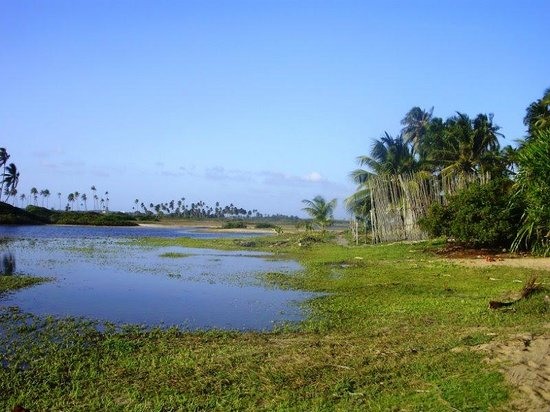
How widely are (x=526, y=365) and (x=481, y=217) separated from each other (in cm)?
2016

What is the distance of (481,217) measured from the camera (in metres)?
25.9

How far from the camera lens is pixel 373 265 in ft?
79.6

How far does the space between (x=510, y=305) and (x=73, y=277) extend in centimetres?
1666

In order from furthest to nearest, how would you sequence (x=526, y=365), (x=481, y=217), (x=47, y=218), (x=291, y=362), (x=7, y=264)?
(x=47, y=218) → (x=481, y=217) → (x=7, y=264) → (x=291, y=362) → (x=526, y=365)

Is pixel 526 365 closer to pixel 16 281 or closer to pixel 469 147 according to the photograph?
pixel 16 281

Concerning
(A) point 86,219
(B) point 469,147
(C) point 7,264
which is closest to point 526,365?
(C) point 7,264

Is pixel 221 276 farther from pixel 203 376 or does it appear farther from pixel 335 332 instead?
pixel 203 376

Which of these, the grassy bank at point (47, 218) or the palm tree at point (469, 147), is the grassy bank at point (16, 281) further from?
the grassy bank at point (47, 218)

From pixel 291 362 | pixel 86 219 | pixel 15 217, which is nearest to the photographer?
pixel 291 362

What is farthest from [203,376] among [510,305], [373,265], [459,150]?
[459,150]

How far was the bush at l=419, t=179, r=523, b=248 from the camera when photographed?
25156 mm

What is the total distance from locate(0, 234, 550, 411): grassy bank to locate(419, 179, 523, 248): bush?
11.9 m

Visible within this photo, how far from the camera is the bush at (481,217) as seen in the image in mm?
25156

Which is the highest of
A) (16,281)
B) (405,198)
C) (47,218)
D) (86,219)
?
(405,198)
